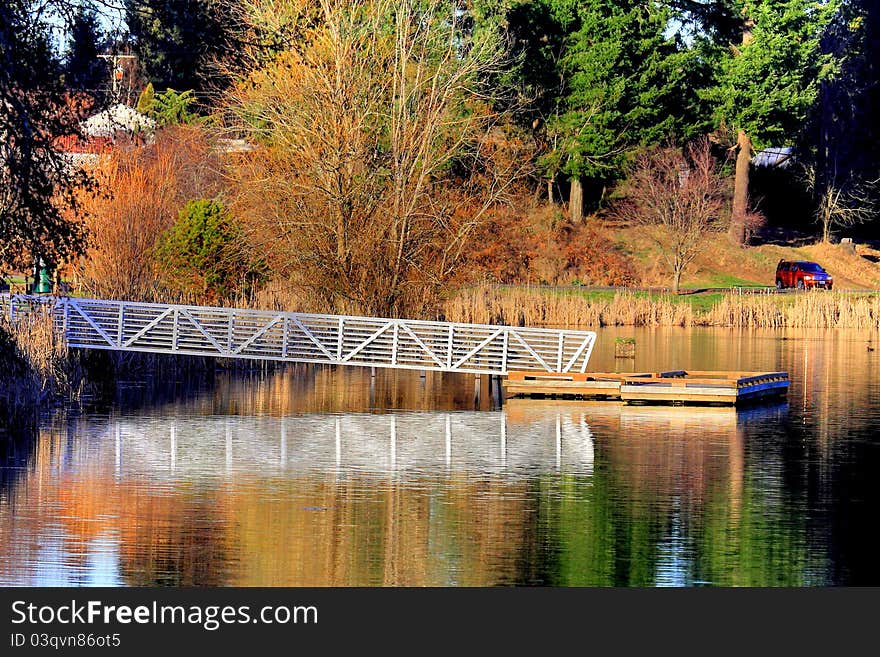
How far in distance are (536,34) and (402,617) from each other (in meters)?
62.1

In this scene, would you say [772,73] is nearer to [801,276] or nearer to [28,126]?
[801,276]

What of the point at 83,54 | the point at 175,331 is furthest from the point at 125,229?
the point at 83,54

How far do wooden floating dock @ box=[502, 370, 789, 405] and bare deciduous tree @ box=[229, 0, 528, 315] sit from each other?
24.8 ft

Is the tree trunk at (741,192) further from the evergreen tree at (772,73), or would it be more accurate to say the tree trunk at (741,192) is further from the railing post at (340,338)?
the railing post at (340,338)

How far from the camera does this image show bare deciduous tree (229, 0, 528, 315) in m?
38.9

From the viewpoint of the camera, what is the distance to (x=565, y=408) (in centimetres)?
3031

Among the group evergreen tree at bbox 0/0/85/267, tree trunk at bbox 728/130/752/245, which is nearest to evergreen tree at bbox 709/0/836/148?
tree trunk at bbox 728/130/752/245

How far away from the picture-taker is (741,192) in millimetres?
Result: 80688

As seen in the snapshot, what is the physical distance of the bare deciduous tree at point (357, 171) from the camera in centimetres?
3888

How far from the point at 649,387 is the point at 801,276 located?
43.0 metres

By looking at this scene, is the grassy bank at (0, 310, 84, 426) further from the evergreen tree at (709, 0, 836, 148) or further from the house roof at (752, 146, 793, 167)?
the house roof at (752, 146, 793, 167)

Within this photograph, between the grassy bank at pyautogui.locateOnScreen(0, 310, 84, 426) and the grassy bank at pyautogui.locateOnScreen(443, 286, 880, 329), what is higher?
the grassy bank at pyautogui.locateOnScreen(443, 286, 880, 329)

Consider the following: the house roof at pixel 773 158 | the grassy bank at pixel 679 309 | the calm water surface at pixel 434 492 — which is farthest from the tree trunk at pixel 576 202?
the calm water surface at pixel 434 492

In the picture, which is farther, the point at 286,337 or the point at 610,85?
the point at 610,85
